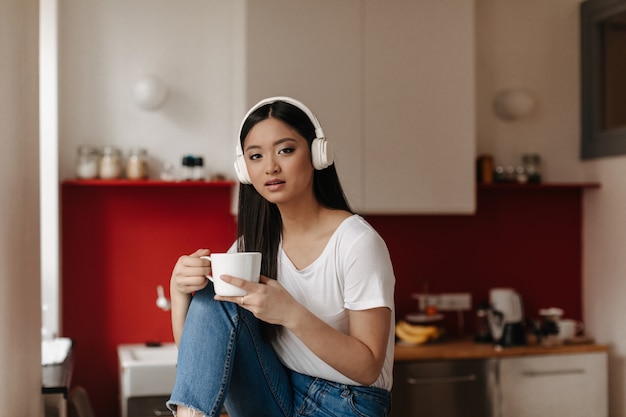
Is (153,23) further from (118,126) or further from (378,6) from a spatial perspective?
(378,6)

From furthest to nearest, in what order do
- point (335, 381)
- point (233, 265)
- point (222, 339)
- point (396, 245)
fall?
1. point (396, 245)
2. point (335, 381)
3. point (222, 339)
4. point (233, 265)

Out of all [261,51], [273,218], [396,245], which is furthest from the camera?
[396,245]

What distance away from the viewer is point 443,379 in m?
Answer: 3.45

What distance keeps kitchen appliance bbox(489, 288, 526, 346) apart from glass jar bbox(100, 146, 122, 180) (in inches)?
68.7

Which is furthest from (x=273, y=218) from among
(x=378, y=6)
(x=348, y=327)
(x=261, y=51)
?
(x=378, y=6)

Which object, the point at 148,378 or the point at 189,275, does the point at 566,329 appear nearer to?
the point at 148,378

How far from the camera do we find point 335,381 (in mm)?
2027

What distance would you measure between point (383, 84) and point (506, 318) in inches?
46.2

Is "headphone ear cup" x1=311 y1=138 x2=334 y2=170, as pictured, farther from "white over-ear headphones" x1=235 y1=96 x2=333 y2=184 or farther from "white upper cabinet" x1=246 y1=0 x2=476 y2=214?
"white upper cabinet" x1=246 y1=0 x2=476 y2=214

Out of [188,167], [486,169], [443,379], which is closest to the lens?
[443,379]

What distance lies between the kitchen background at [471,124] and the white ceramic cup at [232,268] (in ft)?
5.65

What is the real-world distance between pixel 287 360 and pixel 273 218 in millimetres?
382

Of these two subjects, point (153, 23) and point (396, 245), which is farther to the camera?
point (396, 245)

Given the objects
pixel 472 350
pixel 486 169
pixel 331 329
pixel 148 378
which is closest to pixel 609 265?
pixel 486 169
